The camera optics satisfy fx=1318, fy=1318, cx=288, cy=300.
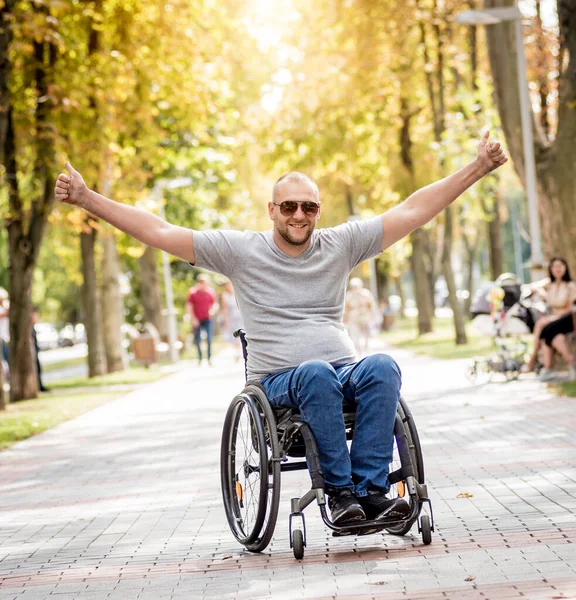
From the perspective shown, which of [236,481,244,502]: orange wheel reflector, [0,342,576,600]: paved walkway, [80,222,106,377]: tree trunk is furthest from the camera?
[80,222,106,377]: tree trunk

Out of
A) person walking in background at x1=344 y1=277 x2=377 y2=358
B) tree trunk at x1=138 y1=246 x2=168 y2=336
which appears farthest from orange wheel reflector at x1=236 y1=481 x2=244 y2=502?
tree trunk at x1=138 y1=246 x2=168 y2=336

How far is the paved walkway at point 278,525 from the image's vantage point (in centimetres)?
520

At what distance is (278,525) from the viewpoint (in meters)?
6.97

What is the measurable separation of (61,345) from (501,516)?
8222 cm

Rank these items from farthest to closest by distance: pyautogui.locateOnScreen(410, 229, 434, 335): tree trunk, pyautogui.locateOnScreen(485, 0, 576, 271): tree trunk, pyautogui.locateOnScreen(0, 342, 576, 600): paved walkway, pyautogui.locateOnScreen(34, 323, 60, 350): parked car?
1. pyautogui.locateOnScreen(34, 323, 60, 350): parked car
2. pyautogui.locateOnScreen(410, 229, 434, 335): tree trunk
3. pyautogui.locateOnScreen(485, 0, 576, 271): tree trunk
4. pyautogui.locateOnScreen(0, 342, 576, 600): paved walkway

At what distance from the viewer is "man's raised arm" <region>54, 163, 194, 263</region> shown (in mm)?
6215

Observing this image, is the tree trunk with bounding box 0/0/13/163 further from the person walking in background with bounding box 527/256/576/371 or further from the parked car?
the parked car

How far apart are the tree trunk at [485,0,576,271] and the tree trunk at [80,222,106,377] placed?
8815 millimetres

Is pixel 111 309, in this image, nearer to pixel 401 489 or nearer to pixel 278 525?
pixel 278 525

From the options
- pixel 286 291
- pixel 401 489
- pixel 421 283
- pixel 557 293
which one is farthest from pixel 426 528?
pixel 421 283

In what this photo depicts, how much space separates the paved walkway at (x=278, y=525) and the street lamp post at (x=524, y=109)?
18.5ft

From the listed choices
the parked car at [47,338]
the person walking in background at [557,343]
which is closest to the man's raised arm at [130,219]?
the person walking in background at [557,343]

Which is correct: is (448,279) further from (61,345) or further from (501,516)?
(61,345)

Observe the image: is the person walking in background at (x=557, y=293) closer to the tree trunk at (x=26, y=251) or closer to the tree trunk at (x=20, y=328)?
the tree trunk at (x=26, y=251)
